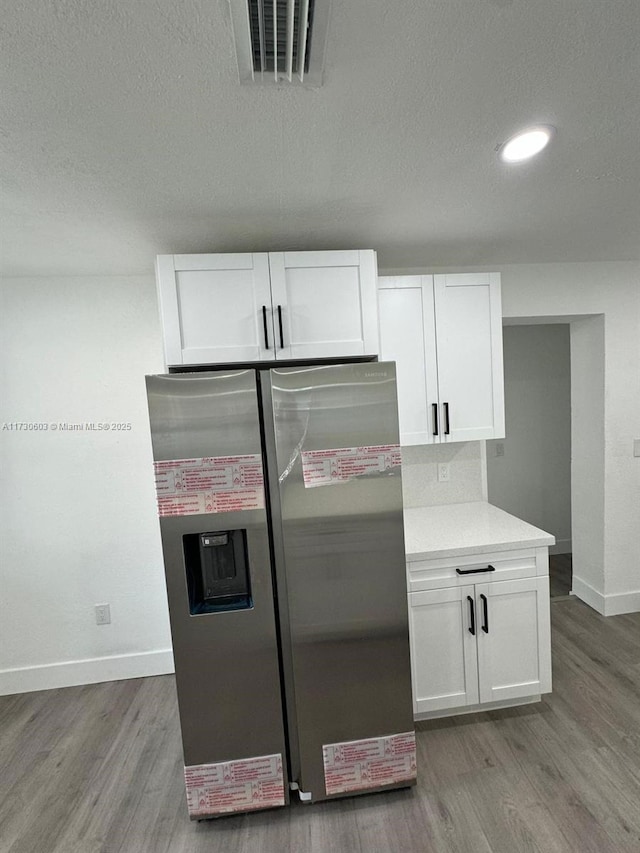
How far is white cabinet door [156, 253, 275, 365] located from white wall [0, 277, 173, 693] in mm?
671

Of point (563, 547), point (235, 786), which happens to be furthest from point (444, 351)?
point (563, 547)

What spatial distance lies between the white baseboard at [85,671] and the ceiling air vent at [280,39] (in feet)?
9.36

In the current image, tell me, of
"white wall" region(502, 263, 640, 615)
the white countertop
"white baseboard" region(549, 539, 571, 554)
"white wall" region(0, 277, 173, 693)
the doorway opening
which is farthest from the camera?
"white baseboard" region(549, 539, 571, 554)

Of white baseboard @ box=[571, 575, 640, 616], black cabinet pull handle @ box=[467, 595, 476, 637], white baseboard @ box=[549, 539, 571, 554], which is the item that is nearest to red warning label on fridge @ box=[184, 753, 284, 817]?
black cabinet pull handle @ box=[467, 595, 476, 637]

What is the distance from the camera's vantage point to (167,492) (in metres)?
1.59

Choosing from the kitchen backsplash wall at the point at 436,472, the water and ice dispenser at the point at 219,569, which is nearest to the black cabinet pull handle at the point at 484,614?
the kitchen backsplash wall at the point at 436,472

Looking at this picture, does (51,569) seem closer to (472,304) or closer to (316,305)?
(316,305)

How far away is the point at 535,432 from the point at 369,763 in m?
3.17

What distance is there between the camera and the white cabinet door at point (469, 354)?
88.0 inches

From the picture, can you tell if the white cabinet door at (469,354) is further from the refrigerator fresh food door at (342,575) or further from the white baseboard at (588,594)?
the white baseboard at (588,594)

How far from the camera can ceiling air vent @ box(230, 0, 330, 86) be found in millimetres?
819

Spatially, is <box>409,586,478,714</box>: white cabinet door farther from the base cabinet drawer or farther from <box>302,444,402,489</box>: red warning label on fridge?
<box>302,444,402,489</box>: red warning label on fridge

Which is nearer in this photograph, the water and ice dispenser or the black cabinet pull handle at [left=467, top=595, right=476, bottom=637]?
the water and ice dispenser

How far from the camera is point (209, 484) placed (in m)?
1.60
